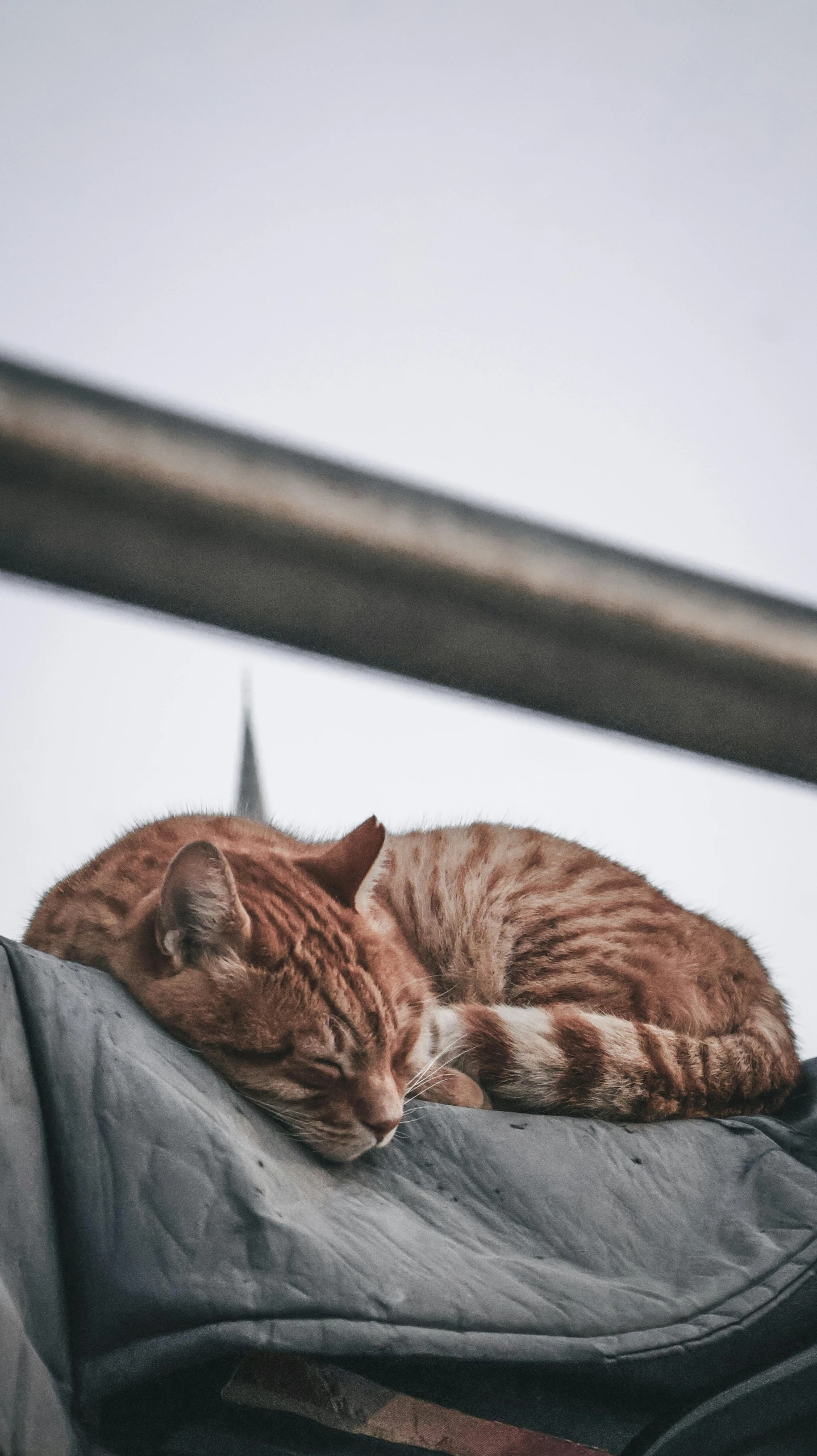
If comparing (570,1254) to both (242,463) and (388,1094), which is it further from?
(242,463)

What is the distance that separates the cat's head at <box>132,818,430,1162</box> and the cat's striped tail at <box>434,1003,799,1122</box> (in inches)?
4.5

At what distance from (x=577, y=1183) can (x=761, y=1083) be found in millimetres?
657

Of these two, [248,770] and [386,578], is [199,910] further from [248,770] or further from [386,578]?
[248,770]

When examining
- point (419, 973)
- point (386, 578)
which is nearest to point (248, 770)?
point (419, 973)

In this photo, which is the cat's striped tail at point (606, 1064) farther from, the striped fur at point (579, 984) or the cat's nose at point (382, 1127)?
the cat's nose at point (382, 1127)

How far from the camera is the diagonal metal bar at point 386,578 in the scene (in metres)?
0.62

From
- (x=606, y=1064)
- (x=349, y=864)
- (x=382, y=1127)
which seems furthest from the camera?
(x=349, y=864)

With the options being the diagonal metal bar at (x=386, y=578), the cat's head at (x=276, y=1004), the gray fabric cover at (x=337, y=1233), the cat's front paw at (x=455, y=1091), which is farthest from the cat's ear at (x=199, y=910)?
the diagonal metal bar at (x=386, y=578)

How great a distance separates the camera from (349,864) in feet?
5.33

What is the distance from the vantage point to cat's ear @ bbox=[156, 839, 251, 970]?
1.31 meters

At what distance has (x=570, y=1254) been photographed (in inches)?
40.3

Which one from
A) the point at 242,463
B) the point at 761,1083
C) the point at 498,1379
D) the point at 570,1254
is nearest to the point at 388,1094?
the point at 570,1254

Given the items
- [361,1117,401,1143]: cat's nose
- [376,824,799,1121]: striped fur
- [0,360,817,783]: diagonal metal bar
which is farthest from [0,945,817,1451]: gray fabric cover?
[0,360,817,783]: diagonal metal bar

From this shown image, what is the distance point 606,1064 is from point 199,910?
60 centimetres
